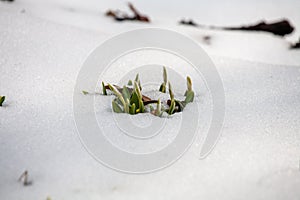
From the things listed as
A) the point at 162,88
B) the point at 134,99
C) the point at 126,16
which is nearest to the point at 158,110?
the point at 134,99

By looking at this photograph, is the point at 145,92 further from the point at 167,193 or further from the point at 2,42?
the point at 2,42

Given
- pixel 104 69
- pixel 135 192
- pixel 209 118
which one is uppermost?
pixel 104 69

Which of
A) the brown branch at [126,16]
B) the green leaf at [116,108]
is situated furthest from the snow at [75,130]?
the green leaf at [116,108]

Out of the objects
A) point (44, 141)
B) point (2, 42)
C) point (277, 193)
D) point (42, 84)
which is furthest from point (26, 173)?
point (2, 42)

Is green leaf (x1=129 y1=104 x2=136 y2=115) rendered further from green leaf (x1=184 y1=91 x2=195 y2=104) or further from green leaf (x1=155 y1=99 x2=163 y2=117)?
green leaf (x1=184 y1=91 x2=195 y2=104)

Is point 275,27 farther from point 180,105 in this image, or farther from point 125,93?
point 125,93

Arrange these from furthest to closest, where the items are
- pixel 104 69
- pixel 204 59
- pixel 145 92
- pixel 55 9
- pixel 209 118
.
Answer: pixel 55 9 < pixel 204 59 < pixel 104 69 < pixel 145 92 < pixel 209 118

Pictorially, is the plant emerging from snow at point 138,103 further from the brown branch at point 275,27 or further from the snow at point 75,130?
the brown branch at point 275,27

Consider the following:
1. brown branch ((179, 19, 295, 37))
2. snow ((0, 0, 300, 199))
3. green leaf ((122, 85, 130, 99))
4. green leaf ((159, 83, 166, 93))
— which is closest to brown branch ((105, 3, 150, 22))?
snow ((0, 0, 300, 199))
